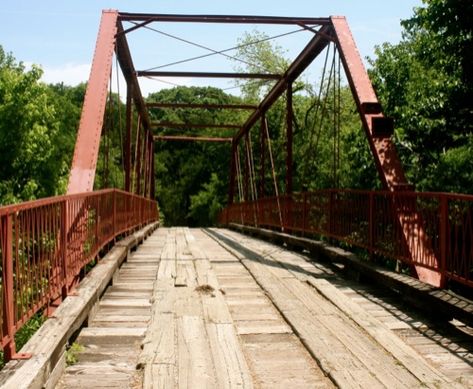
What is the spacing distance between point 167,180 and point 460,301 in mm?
56094

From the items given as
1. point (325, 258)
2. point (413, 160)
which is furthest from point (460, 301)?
point (413, 160)

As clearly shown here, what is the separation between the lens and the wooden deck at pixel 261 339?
331 centimetres

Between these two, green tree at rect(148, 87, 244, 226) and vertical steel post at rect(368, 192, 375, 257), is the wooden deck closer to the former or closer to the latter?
vertical steel post at rect(368, 192, 375, 257)

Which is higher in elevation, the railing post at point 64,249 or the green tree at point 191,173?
the green tree at point 191,173

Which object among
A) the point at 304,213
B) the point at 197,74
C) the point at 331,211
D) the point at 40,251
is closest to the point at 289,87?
the point at 197,74

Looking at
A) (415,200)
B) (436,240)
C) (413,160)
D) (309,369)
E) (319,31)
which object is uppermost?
(319,31)

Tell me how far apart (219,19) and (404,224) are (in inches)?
247

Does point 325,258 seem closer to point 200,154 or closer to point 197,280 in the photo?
point 197,280

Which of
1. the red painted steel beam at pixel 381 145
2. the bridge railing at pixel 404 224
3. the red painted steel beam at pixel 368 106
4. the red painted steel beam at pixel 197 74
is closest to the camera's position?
the bridge railing at pixel 404 224

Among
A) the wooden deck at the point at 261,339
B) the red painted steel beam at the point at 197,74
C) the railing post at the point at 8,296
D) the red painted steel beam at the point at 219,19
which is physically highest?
the red painted steel beam at the point at 219,19

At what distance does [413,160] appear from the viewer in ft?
49.7

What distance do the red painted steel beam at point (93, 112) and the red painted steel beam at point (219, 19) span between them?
0.45 metres

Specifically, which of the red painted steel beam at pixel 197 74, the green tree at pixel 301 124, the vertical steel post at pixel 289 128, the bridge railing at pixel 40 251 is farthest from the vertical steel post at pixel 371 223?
the green tree at pixel 301 124

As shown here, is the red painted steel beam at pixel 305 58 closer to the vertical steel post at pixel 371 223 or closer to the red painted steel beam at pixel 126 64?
the red painted steel beam at pixel 126 64
